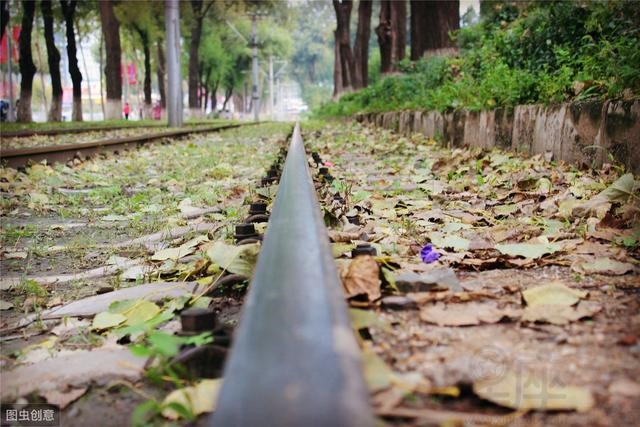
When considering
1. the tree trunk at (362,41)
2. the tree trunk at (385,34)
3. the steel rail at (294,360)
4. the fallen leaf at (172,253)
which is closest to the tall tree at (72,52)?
the tree trunk at (362,41)

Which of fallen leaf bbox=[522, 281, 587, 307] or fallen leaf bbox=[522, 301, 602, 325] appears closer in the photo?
fallen leaf bbox=[522, 301, 602, 325]

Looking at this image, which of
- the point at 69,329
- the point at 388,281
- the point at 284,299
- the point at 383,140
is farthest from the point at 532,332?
the point at 383,140

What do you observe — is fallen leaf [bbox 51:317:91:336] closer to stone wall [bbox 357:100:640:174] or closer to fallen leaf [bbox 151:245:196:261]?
fallen leaf [bbox 151:245:196:261]

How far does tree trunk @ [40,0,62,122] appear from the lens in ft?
76.1

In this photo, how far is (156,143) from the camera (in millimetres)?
10703

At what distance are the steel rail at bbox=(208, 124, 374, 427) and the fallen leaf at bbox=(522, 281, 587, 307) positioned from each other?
648 millimetres

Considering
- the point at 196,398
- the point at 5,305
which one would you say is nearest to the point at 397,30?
the point at 5,305

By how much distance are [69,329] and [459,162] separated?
409cm

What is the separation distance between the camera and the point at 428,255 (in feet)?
7.07

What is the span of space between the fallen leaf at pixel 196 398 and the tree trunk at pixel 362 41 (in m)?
22.5

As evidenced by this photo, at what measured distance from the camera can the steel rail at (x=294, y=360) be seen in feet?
2.18

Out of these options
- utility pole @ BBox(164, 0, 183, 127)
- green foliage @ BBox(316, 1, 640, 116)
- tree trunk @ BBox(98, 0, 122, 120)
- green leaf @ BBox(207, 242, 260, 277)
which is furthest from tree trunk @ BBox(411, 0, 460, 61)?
tree trunk @ BBox(98, 0, 122, 120)

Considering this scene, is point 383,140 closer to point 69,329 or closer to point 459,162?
point 459,162

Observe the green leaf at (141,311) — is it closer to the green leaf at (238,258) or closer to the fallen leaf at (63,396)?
the green leaf at (238,258)
